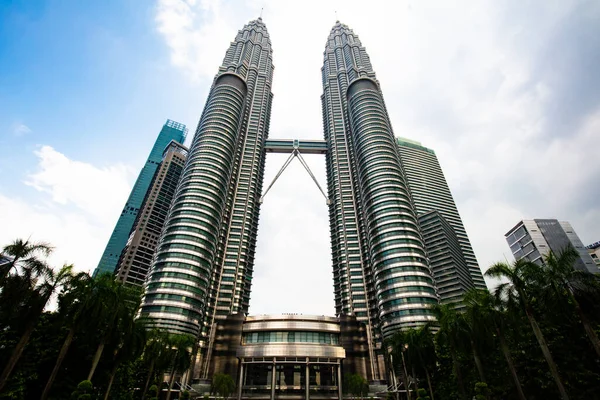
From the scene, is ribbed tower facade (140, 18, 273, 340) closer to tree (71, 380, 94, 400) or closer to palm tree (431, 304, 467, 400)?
tree (71, 380, 94, 400)

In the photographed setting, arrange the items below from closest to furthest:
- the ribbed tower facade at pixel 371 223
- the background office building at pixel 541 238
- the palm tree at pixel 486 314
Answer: the palm tree at pixel 486 314 < the ribbed tower facade at pixel 371 223 < the background office building at pixel 541 238

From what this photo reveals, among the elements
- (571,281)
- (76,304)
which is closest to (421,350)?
(571,281)

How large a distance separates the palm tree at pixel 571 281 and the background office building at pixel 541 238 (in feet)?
405

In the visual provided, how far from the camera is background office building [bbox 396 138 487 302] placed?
426 ft

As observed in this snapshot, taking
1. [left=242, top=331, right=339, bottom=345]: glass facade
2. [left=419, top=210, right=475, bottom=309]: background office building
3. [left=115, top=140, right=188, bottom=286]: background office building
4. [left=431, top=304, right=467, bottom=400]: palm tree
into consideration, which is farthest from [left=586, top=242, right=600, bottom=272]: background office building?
[left=115, top=140, right=188, bottom=286]: background office building

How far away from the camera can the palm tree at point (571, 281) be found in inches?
1074

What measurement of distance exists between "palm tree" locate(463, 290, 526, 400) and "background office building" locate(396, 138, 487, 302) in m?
76.7

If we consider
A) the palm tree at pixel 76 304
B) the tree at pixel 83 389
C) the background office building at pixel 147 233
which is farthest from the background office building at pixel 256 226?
the background office building at pixel 147 233

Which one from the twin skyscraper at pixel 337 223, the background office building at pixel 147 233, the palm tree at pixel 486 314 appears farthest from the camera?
the background office building at pixel 147 233

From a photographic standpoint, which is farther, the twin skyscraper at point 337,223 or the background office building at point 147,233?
the background office building at point 147,233

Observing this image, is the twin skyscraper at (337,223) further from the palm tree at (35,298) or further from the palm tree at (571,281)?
the palm tree at (571,281)

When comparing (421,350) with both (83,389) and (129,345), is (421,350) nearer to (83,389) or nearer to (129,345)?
(129,345)

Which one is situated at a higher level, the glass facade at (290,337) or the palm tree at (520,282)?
the glass facade at (290,337)

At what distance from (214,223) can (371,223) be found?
55653 mm
